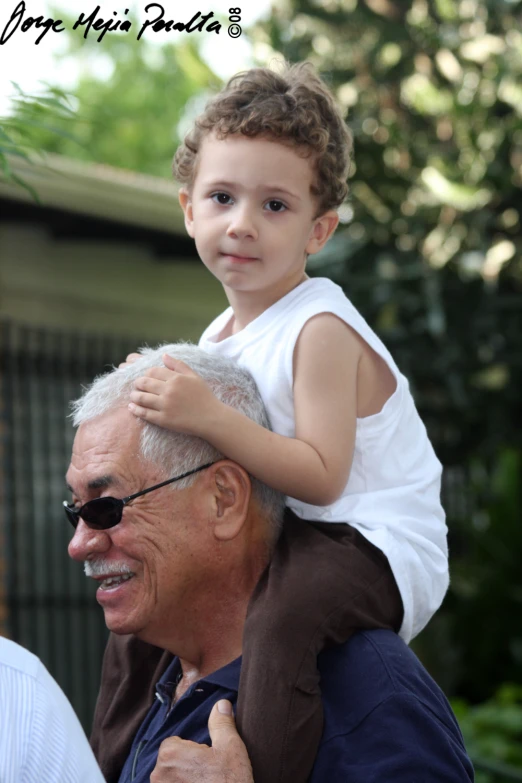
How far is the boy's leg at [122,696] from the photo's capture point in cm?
267

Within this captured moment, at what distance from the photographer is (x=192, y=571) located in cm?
249

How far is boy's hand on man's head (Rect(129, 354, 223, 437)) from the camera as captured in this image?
7.63 ft

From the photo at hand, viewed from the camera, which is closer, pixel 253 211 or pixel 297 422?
pixel 297 422

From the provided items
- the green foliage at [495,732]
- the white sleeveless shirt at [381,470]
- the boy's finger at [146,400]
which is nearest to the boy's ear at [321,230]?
the white sleeveless shirt at [381,470]

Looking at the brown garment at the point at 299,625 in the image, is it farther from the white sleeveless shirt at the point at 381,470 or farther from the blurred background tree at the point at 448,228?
the blurred background tree at the point at 448,228

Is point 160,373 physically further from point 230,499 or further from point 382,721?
point 382,721

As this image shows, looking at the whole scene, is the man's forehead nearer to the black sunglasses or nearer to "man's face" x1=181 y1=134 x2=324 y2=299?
the black sunglasses

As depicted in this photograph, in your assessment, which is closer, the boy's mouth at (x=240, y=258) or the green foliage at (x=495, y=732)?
the boy's mouth at (x=240, y=258)

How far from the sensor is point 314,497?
7.70 ft

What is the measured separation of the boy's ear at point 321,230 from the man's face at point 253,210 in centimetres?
5

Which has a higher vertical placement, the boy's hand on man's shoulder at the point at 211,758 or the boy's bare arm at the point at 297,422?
the boy's bare arm at the point at 297,422

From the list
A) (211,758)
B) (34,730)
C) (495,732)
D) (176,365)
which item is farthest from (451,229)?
(34,730)

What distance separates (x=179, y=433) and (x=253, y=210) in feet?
1.69

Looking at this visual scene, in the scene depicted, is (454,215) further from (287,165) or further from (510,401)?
(287,165)
